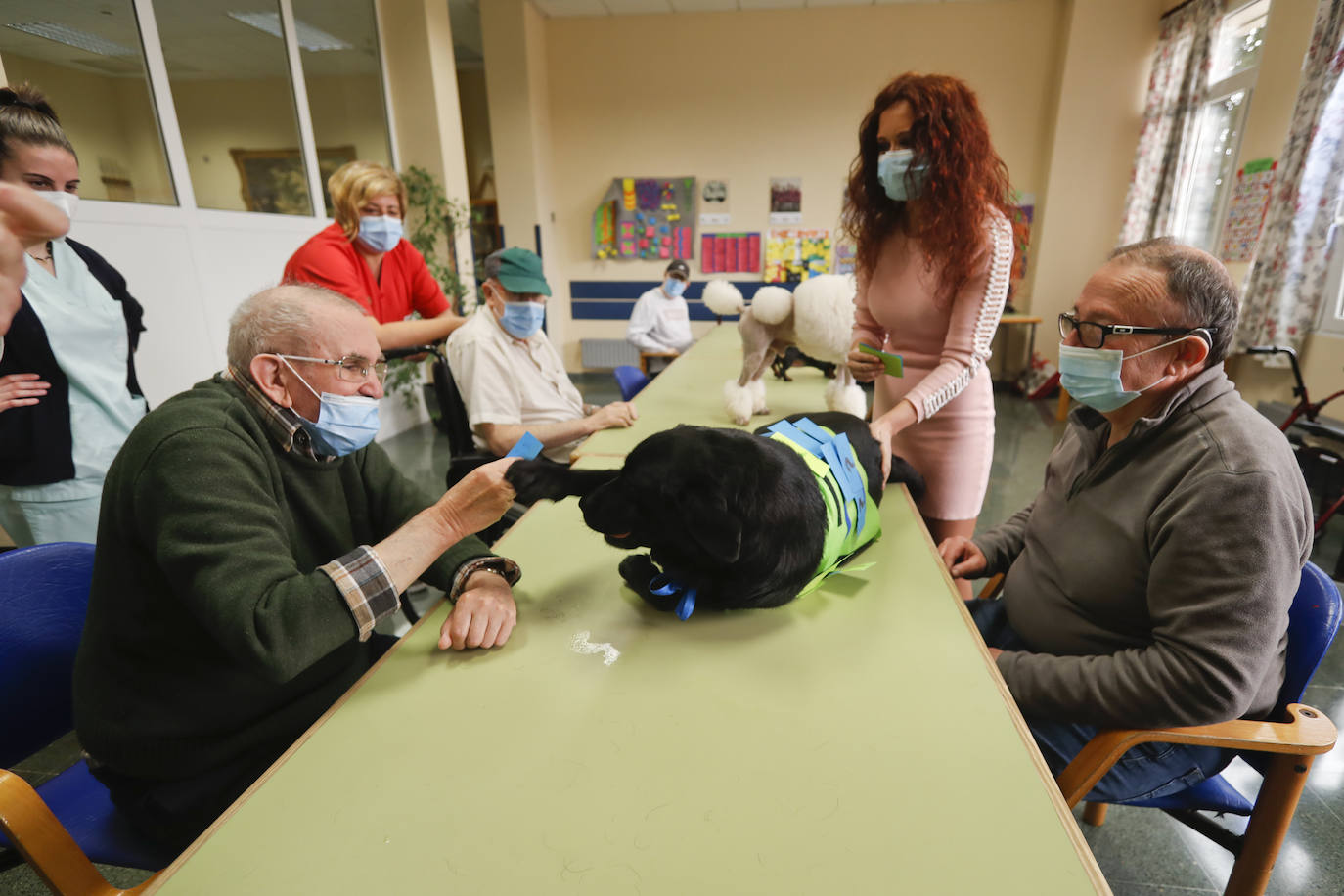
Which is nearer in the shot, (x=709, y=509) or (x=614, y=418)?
(x=709, y=509)

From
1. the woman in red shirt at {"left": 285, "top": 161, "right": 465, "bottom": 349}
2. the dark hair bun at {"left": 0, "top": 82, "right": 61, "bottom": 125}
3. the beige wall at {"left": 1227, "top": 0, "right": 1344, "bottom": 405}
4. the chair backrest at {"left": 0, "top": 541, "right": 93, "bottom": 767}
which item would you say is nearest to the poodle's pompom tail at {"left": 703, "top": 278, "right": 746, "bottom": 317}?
the woman in red shirt at {"left": 285, "top": 161, "right": 465, "bottom": 349}

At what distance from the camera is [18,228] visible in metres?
0.68

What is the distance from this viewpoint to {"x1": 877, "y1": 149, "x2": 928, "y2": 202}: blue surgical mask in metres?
1.58

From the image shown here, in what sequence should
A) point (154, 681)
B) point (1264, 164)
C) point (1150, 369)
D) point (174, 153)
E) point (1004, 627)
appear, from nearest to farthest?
point (154, 681) → point (1150, 369) → point (1004, 627) → point (174, 153) → point (1264, 164)

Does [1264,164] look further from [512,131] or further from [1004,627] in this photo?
[512,131]

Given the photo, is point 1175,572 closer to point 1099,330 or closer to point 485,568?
point 1099,330

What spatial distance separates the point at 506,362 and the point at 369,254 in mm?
786

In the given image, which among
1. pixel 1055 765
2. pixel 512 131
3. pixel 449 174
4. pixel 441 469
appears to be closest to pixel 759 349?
pixel 1055 765

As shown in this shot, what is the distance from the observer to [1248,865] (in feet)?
3.53

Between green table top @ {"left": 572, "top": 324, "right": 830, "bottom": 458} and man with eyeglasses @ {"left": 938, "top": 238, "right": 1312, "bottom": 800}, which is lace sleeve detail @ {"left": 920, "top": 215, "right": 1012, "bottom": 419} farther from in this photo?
green table top @ {"left": 572, "top": 324, "right": 830, "bottom": 458}

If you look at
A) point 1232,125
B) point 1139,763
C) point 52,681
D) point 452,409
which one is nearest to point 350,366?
point 52,681

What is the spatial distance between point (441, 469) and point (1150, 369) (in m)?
4.04

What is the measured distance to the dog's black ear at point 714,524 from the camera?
3.21 ft

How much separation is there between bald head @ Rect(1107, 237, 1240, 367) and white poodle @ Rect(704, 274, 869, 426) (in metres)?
1.20
